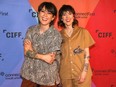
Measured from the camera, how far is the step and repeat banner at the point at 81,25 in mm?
2152

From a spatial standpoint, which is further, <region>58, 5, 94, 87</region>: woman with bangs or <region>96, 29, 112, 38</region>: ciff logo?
<region>96, 29, 112, 38</region>: ciff logo

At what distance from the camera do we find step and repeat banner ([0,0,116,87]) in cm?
215

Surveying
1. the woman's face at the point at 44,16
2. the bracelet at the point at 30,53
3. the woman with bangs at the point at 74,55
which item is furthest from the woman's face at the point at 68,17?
the bracelet at the point at 30,53

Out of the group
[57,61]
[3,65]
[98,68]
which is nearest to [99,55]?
[98,68]

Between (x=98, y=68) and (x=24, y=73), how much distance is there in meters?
0.87

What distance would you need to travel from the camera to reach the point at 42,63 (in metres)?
1.71

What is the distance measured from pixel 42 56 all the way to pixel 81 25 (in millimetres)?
719

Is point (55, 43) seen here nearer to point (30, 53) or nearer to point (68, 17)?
point (30, 53)

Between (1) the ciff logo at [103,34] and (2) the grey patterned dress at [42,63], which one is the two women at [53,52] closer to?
(2) the grey patterned dress at [42,63]

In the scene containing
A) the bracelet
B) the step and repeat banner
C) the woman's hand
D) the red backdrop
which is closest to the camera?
the bracelet

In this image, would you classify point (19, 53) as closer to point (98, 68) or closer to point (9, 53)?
point (9, 53)

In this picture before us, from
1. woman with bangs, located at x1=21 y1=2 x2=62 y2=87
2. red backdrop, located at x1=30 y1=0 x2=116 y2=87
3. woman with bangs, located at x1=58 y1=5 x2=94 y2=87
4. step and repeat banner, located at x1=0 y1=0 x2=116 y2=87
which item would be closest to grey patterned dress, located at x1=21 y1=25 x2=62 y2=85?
woman with bangs, located at x1=21 y1=2 x2=62 y2=87

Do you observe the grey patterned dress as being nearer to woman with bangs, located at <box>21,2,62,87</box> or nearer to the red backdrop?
woman with bangs, located at <box>21,2,62,87</box>

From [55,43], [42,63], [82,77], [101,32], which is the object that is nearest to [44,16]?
[55,43]
